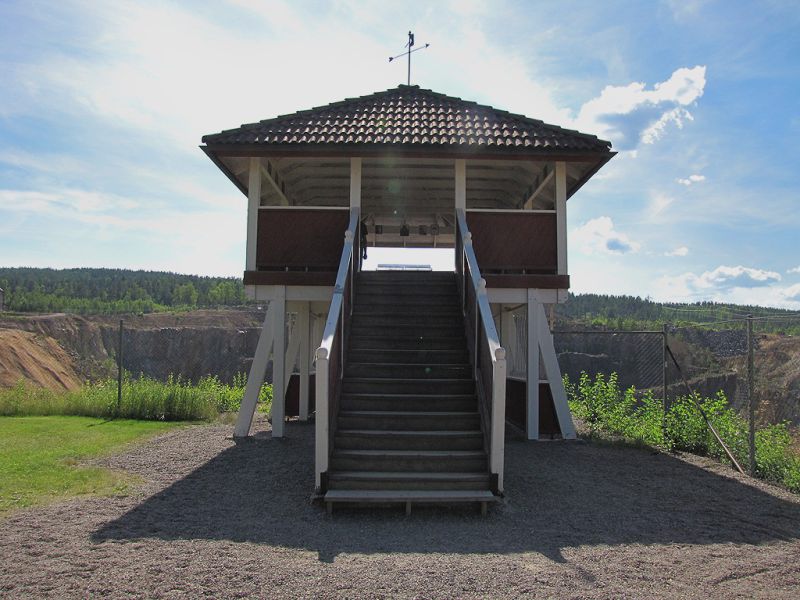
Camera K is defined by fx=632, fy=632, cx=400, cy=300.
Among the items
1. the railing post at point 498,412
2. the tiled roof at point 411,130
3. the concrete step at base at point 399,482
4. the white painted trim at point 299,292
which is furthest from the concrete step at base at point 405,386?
the tiled roof at point 411,130

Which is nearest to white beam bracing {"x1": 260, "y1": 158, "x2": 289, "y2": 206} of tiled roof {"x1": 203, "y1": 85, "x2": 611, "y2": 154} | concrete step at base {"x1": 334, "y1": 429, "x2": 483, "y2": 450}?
tiled roof {"x1": 203, "y1": 85, "x2": 611, "y2": 154}

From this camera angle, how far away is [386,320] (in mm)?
9914

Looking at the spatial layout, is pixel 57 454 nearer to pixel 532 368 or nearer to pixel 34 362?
pixel 532 368

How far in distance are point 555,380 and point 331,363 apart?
505 centimetres

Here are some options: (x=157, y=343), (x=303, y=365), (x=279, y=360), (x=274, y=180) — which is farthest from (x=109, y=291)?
(x=279, y=360)

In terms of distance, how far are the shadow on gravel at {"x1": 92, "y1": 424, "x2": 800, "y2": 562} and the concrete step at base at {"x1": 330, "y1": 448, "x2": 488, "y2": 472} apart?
512mm

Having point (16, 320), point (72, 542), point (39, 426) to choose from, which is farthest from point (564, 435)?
point (16, 320)

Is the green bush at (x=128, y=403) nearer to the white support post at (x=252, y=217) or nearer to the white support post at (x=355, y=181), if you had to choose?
the white support post at (x=252, y=217)

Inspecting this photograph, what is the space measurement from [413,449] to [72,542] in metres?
3.60

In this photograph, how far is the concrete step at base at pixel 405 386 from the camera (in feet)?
27.4

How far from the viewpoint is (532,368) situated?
1080cm

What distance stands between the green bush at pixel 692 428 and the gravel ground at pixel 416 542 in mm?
769

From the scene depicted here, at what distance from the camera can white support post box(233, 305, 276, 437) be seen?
1073 centimetres

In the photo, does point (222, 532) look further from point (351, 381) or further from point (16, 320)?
point (16, 320)
